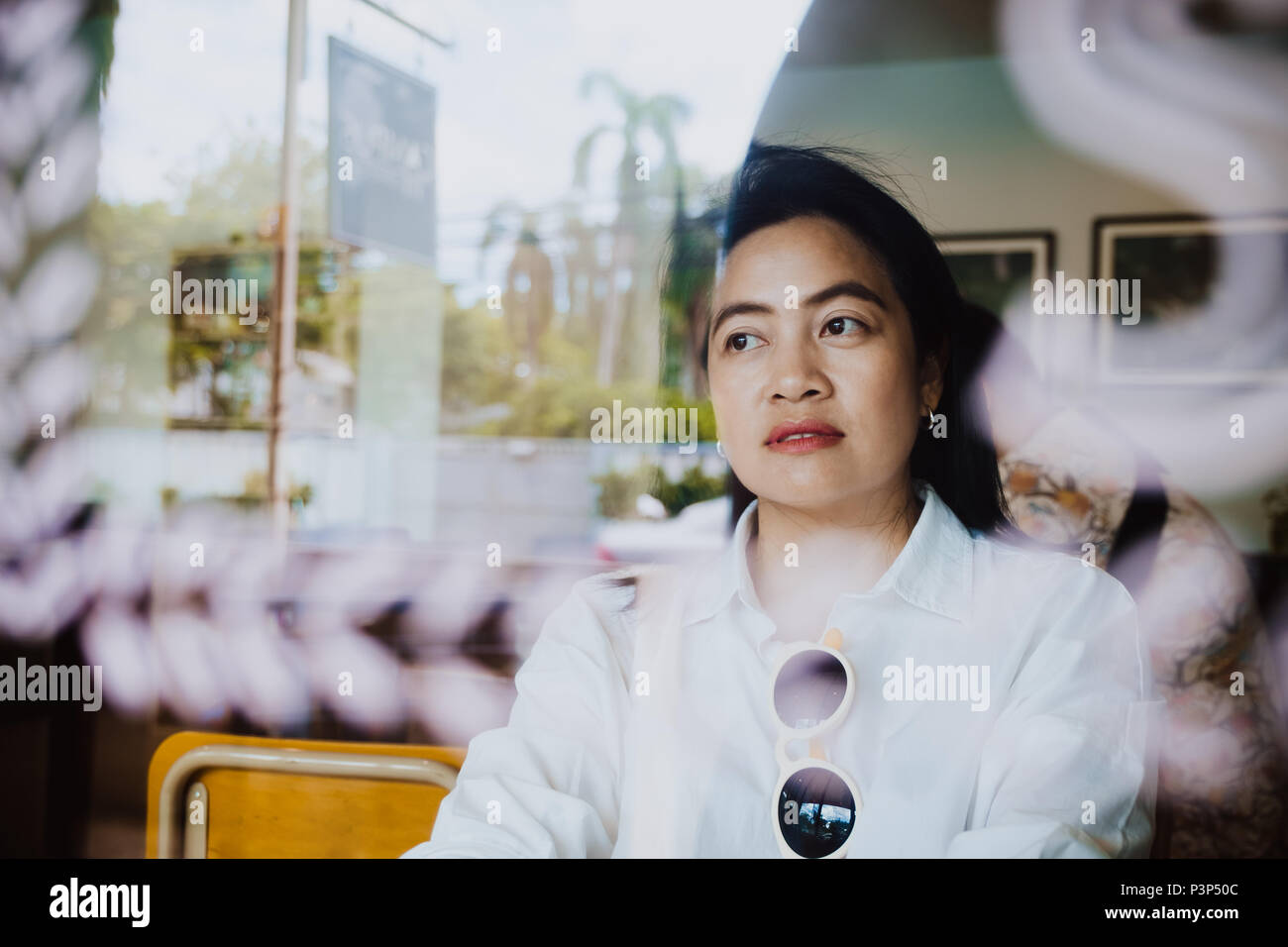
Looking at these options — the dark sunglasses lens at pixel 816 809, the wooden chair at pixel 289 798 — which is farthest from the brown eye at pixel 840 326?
the wooden chair at pixel 289 798

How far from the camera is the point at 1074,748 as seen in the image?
95 cm

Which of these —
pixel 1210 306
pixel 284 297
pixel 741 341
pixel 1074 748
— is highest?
pixel 284 297

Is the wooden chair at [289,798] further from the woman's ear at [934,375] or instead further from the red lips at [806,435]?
the woman's ear at [934,375]

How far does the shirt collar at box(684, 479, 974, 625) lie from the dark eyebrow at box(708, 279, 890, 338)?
26 centimetres

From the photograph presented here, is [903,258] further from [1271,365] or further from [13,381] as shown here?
[1271,365]

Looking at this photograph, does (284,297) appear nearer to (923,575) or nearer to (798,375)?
(798,375)

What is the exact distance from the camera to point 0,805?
2.21 metres

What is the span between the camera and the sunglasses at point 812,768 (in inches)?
40.3

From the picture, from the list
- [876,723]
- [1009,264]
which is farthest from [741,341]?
[1009,264]

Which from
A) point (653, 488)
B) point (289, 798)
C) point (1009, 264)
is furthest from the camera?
point (1009, 264)

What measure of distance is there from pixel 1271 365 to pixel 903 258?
249 cm

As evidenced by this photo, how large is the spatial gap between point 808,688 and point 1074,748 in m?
0.30

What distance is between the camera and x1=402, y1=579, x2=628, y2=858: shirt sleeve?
101 centimetres

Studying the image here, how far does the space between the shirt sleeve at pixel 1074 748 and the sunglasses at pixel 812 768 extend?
0.13 meters
